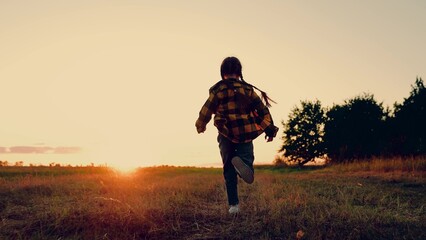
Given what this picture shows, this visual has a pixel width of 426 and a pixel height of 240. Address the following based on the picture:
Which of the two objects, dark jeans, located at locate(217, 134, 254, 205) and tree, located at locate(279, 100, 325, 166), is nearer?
dark jeans, located at locate(217, 134, 254, 205)

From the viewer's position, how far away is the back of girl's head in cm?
566

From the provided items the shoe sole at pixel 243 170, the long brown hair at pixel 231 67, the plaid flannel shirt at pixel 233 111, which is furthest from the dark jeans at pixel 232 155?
the long brown hair at pixel 231 67

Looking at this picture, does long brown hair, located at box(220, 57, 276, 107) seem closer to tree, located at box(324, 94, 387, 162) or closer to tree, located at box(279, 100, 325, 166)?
tree, located at box(324, 94, 387, 162)

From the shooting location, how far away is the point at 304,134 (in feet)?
139

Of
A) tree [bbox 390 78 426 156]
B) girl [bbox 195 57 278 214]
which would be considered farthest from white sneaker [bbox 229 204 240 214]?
tree [bbox 390 78 426 156]

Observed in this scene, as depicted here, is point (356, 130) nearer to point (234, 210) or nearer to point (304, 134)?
point (304, 134)

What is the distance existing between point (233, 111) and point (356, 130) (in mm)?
33846

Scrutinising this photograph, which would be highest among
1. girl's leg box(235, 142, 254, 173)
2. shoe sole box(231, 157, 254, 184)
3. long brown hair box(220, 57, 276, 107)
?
long brown hair box(220, 57, 276, 107)

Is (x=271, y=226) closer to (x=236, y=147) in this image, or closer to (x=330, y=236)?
(x=330, y=236)

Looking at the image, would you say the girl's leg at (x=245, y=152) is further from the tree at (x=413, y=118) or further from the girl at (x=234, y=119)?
the tree at (x=413, y=118)

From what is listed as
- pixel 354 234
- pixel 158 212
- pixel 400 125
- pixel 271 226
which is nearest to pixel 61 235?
pixel 158 212

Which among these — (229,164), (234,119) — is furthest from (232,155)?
(234,119)

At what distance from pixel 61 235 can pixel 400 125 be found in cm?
3408

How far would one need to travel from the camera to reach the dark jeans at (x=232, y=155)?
18.0 feet
